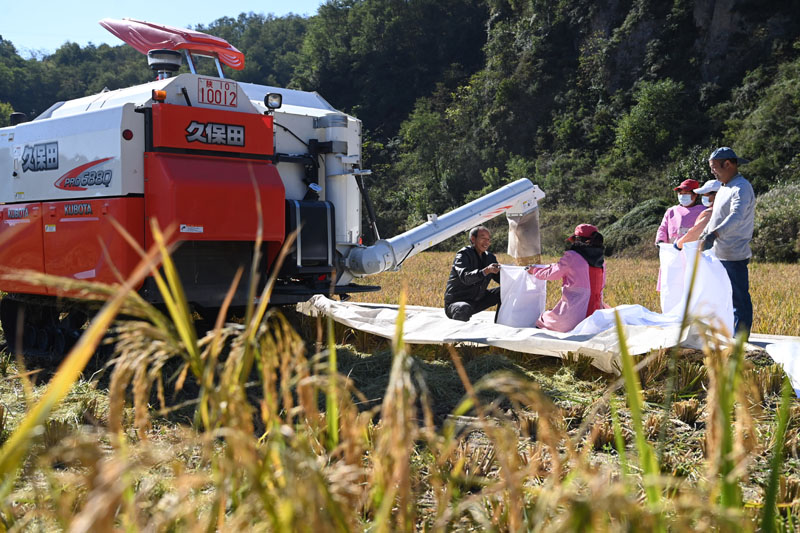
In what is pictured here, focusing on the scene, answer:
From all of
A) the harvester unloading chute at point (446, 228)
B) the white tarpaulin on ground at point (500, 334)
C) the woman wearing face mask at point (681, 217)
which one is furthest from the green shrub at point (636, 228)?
the white tarpaulin on ground at point (500, 334)

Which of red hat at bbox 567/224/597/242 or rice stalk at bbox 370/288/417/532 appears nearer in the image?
rice stalk at bbox 370/288/417/532

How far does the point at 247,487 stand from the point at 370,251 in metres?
6.28

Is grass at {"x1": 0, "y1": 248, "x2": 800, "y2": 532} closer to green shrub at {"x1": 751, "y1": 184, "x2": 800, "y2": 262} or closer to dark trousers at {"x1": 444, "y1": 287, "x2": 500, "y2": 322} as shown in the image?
dark trousers at {"x1": 444, "y1": 287, "x2": 500, "y2": 322}

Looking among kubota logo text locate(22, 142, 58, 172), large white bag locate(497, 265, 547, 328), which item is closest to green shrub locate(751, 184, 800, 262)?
large white bag locate(497, 265, 547, 328)

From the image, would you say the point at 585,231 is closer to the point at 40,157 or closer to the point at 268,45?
the point at 40,157

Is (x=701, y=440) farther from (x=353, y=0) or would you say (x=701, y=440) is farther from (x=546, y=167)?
(x=353, y=0)

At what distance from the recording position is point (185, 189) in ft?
20.2

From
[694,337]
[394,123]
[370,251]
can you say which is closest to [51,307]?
[370,251]

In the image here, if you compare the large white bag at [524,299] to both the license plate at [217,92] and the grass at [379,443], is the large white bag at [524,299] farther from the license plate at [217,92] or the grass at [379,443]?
the license plate at [217,92]

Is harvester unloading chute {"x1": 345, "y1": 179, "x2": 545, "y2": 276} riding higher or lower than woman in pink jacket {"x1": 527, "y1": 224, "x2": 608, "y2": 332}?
higher

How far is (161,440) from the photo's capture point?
4.59 m

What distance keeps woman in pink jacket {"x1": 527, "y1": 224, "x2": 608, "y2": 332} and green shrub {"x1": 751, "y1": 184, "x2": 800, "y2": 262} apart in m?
14.2

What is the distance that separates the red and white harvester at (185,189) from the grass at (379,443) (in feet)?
2.78

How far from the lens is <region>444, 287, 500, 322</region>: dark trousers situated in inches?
304
